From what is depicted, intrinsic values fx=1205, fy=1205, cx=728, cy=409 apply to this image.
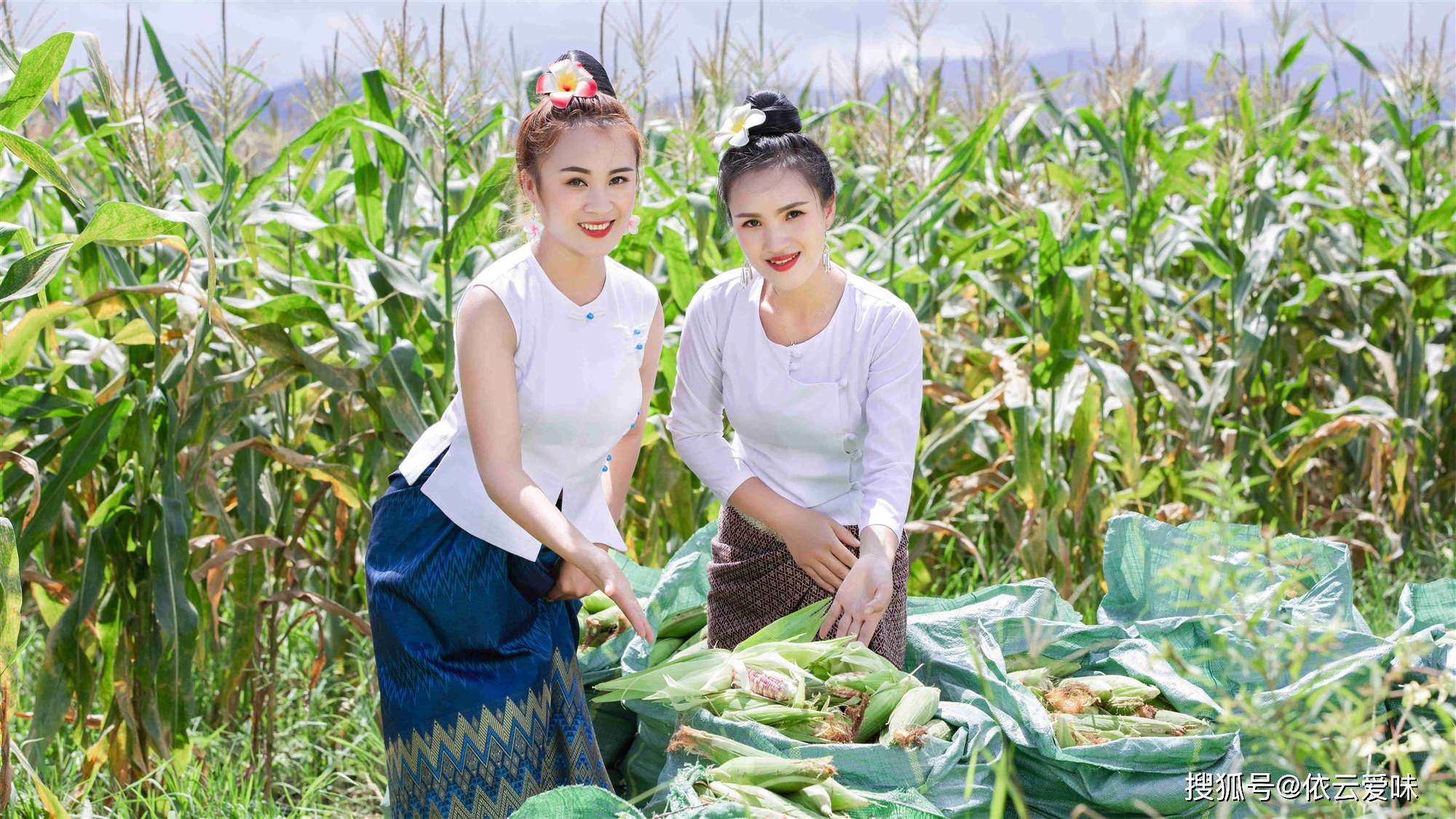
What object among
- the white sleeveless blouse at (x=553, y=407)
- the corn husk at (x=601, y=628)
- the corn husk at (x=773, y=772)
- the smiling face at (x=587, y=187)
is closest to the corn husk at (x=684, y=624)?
the corn husk at (x=601, y=628)

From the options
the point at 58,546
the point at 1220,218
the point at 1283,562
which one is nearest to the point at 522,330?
the point at 1283,562

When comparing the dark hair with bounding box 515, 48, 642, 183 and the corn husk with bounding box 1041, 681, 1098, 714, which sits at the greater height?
the dark hair with bounding box 515, 48, 642, 183

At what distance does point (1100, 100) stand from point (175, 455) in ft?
10.6

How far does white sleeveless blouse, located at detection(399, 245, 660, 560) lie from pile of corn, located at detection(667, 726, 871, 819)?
1.72 feet

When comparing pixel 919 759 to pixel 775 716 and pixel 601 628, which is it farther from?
pixel 601 628

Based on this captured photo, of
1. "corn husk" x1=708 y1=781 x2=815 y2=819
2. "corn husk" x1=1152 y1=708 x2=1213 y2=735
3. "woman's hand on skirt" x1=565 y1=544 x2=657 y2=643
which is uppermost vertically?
"woman's hand on skirt" x1=565 y1=544 x2=657 y2=643

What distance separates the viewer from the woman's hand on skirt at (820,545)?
225cm

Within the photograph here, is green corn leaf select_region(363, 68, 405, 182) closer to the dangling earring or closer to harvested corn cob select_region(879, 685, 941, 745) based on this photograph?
the dangling earring

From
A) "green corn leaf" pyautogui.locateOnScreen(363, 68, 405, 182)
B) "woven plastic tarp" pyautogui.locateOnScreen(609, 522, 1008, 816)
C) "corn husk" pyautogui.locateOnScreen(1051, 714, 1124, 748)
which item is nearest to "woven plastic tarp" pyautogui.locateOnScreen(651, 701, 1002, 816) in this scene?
"woven plastic tarp" pyautogui.locateOnScreen(609, 522, 1008, 816)

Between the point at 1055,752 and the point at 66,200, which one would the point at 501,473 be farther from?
the point at 66,200

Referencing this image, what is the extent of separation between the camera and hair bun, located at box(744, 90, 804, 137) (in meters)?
2.24

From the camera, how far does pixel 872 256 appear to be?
3.37m

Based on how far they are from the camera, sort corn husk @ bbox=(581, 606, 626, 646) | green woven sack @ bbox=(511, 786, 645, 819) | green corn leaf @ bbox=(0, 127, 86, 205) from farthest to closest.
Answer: corn husk @ bbox=(581, 606, 626, 646), green corn leaf @ bbox=(0, 127, 86, 205), green woven sack @ bbox=(511, 786, 645, 819)

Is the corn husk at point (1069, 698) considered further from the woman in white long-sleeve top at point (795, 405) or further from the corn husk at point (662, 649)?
the corn husk at point (662, 649)
